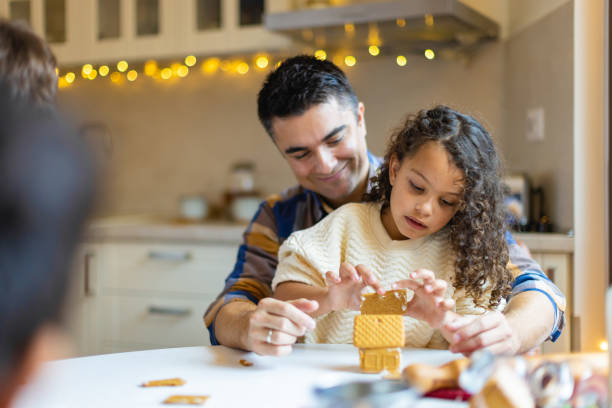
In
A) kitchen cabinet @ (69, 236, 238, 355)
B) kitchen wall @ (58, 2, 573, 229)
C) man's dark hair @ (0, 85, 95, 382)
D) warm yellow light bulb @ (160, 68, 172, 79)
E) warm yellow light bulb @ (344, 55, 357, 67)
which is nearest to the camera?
man's dark hair @ (0, 85, 95, 382)

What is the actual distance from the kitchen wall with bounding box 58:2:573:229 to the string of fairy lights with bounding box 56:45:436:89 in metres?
0.04

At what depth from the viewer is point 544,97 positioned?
2.44 m

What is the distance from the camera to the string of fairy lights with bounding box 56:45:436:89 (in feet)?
10.2

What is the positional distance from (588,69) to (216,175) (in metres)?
1.95

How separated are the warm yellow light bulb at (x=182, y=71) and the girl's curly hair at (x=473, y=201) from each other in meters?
2.24

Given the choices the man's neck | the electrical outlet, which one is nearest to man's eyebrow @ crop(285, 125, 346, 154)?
the man's neck

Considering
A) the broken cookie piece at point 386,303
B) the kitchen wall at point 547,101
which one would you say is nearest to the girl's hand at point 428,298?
the broken cookie piece at point 386,303

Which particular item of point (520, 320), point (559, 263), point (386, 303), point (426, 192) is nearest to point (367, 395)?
point (386, 303)

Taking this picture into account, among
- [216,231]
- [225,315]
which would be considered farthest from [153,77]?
[225,315]

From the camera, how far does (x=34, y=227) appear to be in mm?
449

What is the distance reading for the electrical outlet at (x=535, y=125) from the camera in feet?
8.13

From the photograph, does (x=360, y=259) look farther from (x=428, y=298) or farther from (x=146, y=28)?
(x=146, y=28)

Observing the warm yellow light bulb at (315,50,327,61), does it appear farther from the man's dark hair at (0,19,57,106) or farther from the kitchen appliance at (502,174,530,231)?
the man's dark hair at (0,19,57,106)

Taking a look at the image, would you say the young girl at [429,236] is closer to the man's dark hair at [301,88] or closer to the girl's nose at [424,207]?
the girl's nose at [424,207]
